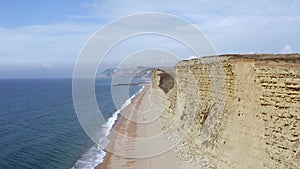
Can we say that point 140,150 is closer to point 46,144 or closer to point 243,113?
point 46,144

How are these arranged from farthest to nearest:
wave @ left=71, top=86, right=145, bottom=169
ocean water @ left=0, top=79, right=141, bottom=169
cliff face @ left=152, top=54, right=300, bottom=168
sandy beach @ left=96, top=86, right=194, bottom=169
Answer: ocean water @ left=0, top=79, right=141, bottom=169 < wave @ left=71, top=86, right=145, bottom=169 < sandy beach @ left=96, top=86, right=194, bottom=169 < cliff face @ left=152, top=54, right=300, bottom=168

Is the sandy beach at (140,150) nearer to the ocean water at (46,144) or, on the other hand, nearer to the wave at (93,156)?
the wave at (93,156)

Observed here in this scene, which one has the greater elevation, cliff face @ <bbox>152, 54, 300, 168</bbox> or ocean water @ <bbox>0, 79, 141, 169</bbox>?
cliff face @ <bbox>152, 54, 300, 168</bbox>

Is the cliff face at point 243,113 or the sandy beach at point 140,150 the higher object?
the cliff face at point 243,113

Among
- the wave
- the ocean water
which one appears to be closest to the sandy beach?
the wave

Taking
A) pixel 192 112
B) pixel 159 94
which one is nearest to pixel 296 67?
pixel 192 112

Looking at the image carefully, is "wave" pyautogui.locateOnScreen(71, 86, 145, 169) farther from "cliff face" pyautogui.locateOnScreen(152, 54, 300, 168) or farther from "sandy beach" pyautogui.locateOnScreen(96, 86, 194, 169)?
"cliff face" pyautogui.locateOnScreen(152, 54, 300, 168)

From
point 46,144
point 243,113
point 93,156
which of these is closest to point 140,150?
point 93,156

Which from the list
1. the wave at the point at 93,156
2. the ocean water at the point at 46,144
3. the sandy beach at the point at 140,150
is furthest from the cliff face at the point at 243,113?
the ocean water at the point at 46,144

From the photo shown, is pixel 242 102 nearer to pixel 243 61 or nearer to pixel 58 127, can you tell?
pixel 243 61
